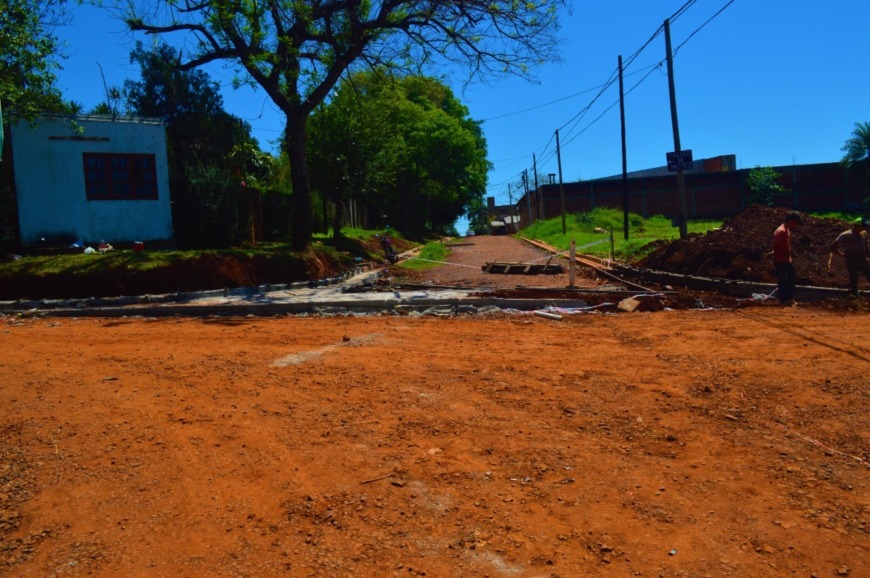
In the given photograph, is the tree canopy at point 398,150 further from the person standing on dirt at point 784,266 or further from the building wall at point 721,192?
the person standing on dirt at point 784,266

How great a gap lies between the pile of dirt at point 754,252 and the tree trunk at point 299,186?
9.09m

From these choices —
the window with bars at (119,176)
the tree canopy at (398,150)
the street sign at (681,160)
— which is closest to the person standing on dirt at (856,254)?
the street sign at (681,160)

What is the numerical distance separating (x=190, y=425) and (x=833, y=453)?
4.43 metres

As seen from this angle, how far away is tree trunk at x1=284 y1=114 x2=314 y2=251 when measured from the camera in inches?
687

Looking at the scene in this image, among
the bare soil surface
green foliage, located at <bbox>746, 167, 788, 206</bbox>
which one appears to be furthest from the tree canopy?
green foliage, located at <bbox>746, 167, 788, 206</bbox>

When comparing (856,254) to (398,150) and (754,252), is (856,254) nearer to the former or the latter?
(754,252)

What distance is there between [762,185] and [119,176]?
43973mm

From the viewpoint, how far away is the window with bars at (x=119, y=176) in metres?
18.7

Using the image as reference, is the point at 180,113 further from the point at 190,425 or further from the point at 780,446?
the point at 780,446

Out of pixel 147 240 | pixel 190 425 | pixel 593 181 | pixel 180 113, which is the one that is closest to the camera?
pixel 190 425

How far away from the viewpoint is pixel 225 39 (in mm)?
16625

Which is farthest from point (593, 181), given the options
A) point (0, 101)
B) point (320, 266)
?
A: point (0, 101)

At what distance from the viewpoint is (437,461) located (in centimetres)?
432

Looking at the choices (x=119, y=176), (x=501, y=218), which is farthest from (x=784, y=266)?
(x=501, y=218)
